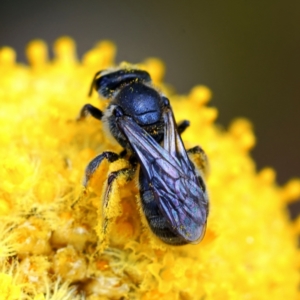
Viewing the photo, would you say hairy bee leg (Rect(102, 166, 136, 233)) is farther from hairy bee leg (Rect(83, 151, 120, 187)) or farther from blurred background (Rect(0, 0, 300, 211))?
blurred background (Rect(0, 0, 300, 211))

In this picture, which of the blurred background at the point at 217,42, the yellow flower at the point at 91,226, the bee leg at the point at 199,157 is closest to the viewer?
the yellow flower at the point at 91,226

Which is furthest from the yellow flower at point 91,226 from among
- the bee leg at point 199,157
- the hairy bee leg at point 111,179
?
the bee leg at point 199,157

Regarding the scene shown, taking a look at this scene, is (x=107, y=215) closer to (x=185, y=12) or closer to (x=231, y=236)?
(x=231, y=236)

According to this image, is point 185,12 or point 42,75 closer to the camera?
→ point 42,75

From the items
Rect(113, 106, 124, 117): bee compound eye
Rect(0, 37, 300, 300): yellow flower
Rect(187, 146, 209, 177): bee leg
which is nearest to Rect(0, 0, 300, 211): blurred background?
Rect(0, 37, 300, 300): yellow flower

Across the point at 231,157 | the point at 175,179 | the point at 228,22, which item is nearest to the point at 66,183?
the point at 175,179

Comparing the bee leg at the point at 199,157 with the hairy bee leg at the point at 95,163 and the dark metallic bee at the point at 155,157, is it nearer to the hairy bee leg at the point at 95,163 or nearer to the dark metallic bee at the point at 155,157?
the dark metallic bee at the point at 155,157

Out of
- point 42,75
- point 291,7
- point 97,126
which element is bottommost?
point 97,126
